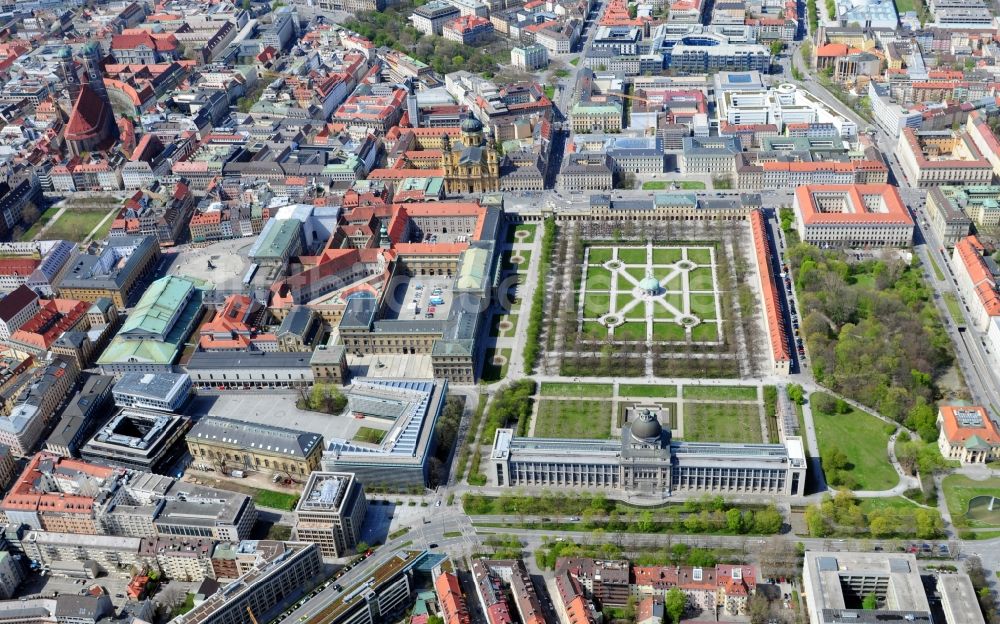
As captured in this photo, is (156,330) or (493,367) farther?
(156,330)

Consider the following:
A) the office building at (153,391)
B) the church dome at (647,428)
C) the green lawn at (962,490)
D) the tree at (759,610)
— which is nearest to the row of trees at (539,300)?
the church dome at (647,428)

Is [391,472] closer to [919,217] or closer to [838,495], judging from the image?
[838,495]

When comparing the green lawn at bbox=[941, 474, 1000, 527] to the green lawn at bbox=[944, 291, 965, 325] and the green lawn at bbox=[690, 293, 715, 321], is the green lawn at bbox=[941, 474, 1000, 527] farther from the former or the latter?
the green lawn at bbox=[690, 293, 715, 321]

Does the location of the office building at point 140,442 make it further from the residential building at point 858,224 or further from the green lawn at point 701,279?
the residential building at point 858,224

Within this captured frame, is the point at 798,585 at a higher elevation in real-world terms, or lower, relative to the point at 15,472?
higher

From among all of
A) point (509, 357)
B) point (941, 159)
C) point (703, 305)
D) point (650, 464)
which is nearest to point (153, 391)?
point (509, 357)

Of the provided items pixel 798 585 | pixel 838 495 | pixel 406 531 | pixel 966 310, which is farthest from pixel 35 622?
pixel 966 310

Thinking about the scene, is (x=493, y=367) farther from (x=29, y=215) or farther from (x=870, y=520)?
(x=29, y=215)
